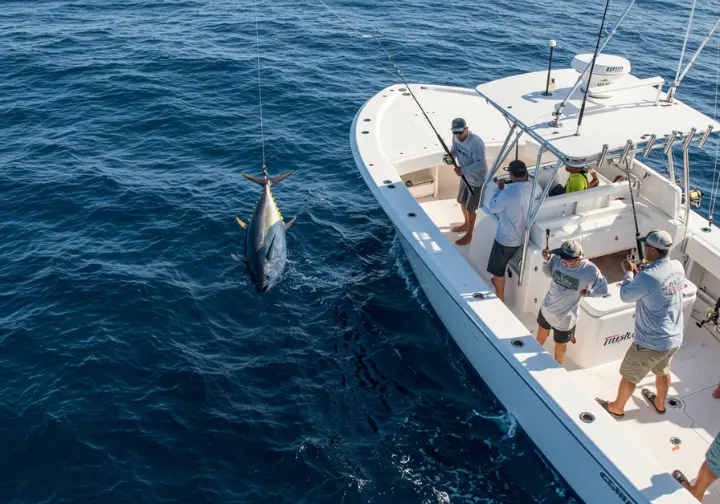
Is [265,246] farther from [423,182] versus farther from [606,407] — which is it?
[606,407]

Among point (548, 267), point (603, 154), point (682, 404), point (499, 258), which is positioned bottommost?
point (682, 404)

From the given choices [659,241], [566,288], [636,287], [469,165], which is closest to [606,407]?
[566,288]

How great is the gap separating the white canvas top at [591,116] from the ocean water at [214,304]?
3.14 metres

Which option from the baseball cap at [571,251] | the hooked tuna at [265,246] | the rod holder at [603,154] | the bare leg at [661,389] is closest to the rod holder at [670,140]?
the rod holder at [603,154]

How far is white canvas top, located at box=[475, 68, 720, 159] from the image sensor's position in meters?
6.58

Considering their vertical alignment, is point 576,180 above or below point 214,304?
above

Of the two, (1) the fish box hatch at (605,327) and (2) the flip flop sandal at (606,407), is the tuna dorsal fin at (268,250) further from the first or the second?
(2) the flip flop sandal at (606,407)

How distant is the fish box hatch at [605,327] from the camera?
6621 mm

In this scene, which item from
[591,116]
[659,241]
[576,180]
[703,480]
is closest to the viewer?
[703,480]

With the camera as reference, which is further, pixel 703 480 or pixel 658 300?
pixel 658 300

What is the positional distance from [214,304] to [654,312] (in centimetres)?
602

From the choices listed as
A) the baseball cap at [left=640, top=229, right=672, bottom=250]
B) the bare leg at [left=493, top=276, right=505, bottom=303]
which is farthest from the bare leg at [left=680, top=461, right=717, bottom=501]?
the bare leg at [left=493, top=276, right=505, bottom=303]

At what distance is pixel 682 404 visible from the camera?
6.54 meters

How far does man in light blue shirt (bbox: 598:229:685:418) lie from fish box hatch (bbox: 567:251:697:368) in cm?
59
